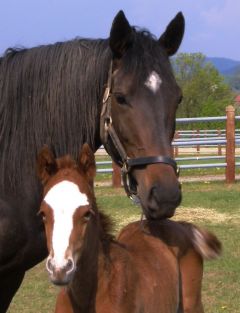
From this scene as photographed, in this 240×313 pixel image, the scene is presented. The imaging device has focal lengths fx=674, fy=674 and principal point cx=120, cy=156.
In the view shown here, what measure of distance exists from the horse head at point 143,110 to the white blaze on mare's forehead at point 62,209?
12.1 inches

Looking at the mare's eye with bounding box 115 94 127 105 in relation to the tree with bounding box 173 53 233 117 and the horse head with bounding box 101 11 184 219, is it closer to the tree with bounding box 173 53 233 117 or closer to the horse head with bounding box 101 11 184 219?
the horse head with bounding box 101 11 184 219

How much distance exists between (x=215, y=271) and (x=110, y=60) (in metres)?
4.01

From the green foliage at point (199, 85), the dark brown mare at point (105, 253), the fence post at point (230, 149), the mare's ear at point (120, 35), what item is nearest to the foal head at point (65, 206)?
the dark brown mare at point (105, 253)

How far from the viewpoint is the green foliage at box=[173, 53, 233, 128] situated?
40969 mm

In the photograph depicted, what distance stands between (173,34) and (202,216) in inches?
255

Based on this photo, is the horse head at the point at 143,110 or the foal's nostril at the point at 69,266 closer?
the foal's nostril at the point at 69,266

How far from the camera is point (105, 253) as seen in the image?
338 cm

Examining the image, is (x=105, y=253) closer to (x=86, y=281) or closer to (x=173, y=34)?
(x=86, y=281)

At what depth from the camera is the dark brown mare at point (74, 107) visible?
3.16 meters

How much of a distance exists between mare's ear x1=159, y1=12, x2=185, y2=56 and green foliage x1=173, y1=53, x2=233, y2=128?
3580 cm

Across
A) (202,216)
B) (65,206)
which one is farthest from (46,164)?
(202,216)

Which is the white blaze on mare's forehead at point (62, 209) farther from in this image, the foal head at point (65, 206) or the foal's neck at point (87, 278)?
the foal's neck at point (87, 278)

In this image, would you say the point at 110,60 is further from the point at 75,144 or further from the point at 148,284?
the point at 148,284

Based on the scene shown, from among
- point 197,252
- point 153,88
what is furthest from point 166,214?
point 197,252
